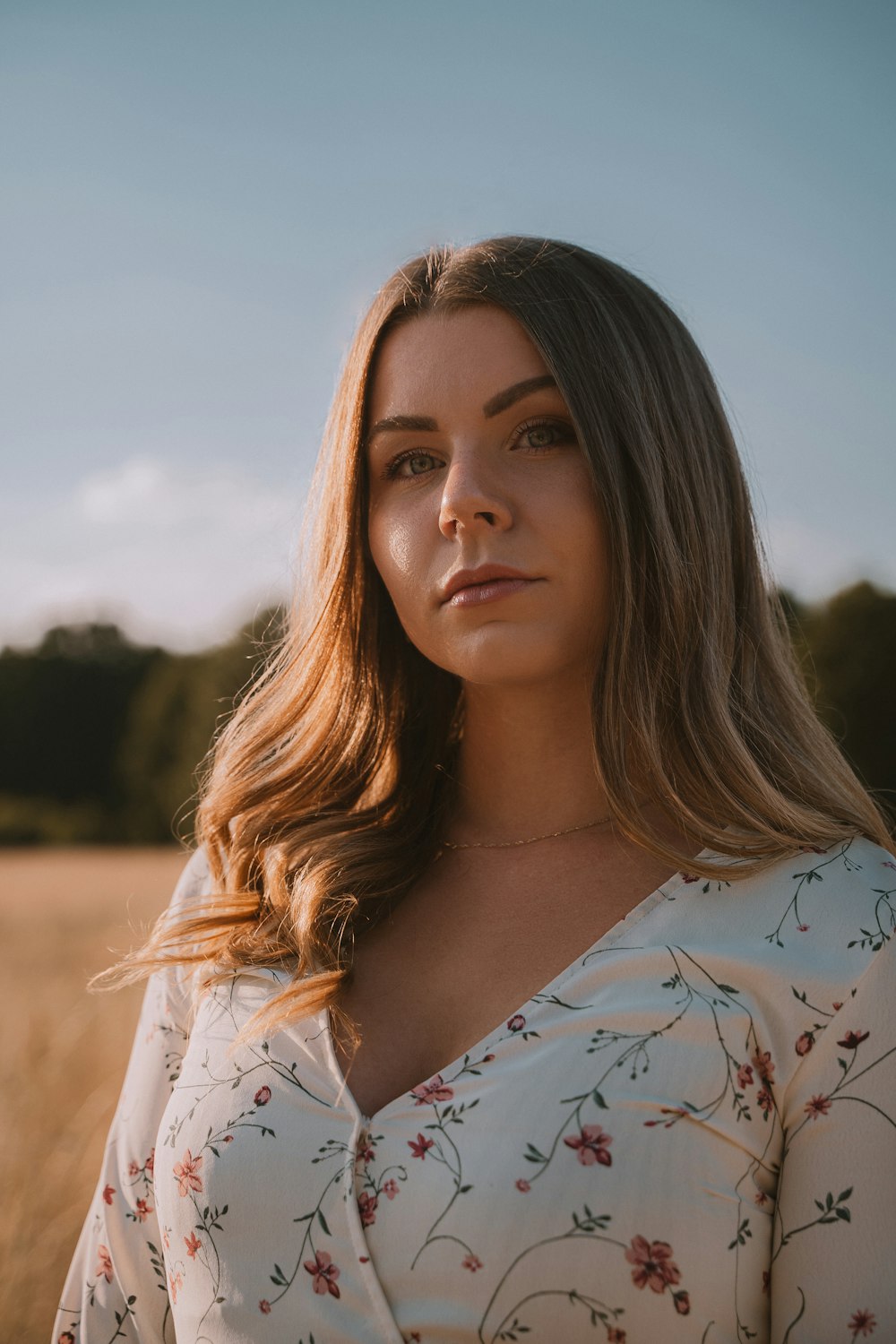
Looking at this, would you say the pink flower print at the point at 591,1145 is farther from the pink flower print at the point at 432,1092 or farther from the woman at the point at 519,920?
the pink flower print at the point at 432,1092

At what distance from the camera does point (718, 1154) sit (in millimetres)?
1431

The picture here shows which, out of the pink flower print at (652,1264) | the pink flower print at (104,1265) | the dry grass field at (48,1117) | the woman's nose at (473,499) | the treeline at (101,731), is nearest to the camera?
the pink flower print at (652,1264)

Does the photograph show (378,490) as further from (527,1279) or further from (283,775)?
(527,1279)

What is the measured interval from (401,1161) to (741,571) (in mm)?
1234

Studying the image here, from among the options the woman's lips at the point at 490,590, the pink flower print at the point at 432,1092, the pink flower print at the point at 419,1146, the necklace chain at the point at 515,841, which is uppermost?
the woman's lips at the point at 490,590

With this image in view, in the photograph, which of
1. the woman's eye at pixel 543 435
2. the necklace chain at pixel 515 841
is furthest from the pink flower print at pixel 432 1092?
the woman's eye at pixel 543 435

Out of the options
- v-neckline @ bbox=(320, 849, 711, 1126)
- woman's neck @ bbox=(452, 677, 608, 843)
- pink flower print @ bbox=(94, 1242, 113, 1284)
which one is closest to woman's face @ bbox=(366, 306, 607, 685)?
woman's neck @ bbox=(452, 677, 608, 843)

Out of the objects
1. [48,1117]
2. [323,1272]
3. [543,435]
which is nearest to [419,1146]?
[323,1272]

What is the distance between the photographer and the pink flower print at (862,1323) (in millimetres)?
1386

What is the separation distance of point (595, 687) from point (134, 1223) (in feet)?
4.17

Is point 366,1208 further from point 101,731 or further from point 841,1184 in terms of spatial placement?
point 101,731

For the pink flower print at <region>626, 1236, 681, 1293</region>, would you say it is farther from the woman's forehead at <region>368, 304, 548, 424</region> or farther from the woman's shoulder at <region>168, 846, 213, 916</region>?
the woman's forehead at <region>368, 304, 548, 424</region>

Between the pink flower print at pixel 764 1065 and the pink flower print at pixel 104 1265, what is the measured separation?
4.10 ft

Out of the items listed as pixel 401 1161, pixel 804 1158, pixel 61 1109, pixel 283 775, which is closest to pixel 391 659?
pixel 283 775
